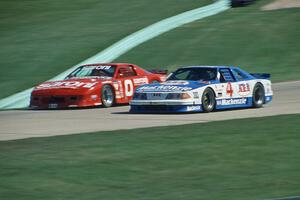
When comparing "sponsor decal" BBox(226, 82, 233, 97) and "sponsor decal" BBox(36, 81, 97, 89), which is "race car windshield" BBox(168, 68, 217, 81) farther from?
"sponsor decal" BBox(36, 81, 97, 89)

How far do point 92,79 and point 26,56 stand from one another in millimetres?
7908

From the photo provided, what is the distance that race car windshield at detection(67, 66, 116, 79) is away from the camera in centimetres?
1995

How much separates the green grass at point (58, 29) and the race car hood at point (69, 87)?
102 inches

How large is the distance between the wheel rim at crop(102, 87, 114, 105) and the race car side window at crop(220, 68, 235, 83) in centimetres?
333

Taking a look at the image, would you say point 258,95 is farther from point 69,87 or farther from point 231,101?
point 69,87

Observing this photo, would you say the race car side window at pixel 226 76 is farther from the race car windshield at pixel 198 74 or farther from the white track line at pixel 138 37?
the white track line at pixel 138 37

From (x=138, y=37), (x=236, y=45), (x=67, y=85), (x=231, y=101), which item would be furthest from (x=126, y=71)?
(x=236, y=45)

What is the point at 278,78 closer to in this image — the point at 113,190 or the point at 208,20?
the point at 208,20

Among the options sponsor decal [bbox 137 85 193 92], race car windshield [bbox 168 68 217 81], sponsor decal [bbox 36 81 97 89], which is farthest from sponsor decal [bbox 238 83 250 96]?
sponsor decal [bbox 36 81 97 89]

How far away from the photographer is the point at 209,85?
54.5 ft

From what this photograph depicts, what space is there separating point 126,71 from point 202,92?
440cm

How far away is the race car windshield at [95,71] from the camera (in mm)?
19953

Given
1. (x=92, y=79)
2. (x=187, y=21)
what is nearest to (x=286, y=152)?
(x=92, y=79)

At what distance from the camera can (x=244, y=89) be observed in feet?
57.7
